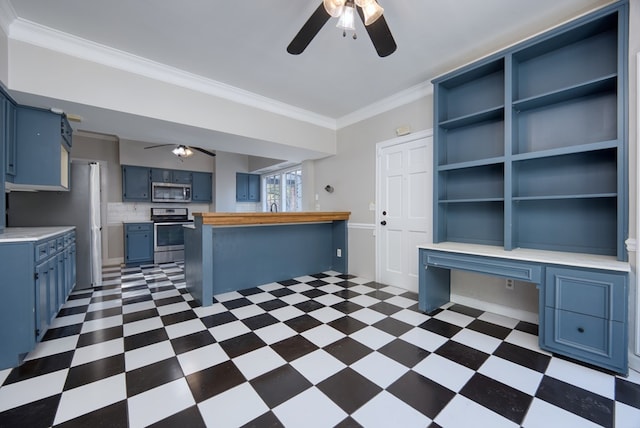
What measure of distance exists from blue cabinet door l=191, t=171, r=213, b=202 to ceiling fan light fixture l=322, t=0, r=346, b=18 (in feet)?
18.7

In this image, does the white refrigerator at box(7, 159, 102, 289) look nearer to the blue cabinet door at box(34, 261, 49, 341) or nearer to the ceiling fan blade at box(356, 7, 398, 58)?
the blue cabinet door at box(34, 261, 49, 341)

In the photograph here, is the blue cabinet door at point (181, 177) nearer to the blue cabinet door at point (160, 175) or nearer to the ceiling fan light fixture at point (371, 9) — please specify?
the blue cabinet door at point (160, 175)

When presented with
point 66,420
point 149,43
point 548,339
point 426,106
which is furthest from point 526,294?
point 149,43

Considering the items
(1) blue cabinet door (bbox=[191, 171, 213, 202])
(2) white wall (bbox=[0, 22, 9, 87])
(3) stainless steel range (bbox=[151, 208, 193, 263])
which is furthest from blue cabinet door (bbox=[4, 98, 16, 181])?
(1) blue cabinet door (bbox=[191, 171, 213, 202])

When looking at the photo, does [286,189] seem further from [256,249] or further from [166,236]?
[256,249]

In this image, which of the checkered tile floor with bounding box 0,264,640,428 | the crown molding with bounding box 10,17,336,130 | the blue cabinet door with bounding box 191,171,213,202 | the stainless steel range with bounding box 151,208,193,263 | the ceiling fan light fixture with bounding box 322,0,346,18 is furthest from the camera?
the blue cabinet door with bounding box 191,171,213,202

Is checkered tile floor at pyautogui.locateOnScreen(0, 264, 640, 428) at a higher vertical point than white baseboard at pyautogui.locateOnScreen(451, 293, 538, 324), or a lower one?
lower

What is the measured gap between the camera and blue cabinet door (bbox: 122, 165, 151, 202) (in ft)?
18.1

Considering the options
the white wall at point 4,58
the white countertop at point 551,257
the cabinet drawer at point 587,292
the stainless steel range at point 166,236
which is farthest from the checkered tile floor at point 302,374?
the stainless steel range at point 166,236

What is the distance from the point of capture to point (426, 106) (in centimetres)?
325

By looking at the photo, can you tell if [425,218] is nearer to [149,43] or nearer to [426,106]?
[426,106]

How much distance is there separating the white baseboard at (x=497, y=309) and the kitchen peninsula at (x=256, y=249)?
1.82 meters

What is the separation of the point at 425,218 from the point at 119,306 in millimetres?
3724

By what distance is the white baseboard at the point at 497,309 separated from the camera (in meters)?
2.52
